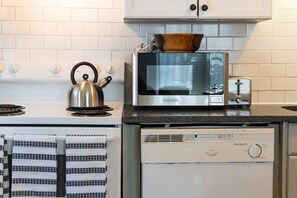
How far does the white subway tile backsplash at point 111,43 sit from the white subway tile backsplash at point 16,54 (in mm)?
457

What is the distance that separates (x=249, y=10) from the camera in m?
2.28

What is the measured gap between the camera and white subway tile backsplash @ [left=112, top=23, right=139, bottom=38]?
2580mm

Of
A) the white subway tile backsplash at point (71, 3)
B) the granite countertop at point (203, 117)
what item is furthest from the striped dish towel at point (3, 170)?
the white subway tile backsplash at point (71, 3)

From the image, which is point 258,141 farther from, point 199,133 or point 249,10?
point 249,10

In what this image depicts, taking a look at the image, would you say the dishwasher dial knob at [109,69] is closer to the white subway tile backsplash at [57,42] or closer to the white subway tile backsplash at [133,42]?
the white subway tile backsplash at [133,42]

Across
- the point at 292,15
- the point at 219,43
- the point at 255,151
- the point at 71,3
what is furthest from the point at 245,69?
the point at 71,3

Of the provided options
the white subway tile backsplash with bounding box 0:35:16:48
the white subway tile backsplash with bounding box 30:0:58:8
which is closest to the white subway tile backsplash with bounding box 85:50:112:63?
the white subway tile backsplash with bounding box 30:0:58:8

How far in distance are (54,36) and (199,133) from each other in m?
1.16

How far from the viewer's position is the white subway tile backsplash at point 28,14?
99.9 inches

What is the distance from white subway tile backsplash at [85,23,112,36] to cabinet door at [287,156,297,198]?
130cm

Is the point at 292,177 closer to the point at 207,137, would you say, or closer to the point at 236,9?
the point at 207,137

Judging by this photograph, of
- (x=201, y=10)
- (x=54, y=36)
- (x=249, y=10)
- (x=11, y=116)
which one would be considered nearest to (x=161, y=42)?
(x=201, y=10)

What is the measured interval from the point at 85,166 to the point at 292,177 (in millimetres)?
990

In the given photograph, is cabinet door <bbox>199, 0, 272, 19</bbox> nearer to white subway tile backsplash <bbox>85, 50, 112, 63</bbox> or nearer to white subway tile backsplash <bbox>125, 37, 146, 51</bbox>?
white subway tile backsplash <bbox>125, 37, 146, 51</bbox>
